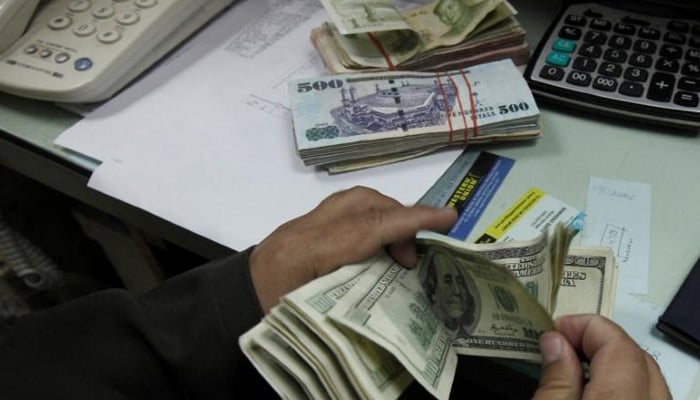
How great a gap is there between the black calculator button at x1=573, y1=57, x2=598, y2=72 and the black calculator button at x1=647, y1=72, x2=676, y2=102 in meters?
0.05

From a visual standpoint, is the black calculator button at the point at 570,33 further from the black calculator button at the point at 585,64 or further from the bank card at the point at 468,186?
the bank card at the point at 468,186

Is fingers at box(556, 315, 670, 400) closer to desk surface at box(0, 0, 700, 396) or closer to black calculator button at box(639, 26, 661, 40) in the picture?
desk surface at box(0, 0, 700, 396)

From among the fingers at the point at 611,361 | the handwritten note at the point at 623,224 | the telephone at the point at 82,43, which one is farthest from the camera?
the telephone at the point at 82,43

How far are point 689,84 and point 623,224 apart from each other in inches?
6.4

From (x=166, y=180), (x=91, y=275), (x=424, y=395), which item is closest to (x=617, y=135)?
(x=424, y=395)

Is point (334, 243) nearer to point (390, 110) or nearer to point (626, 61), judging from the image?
point (390, 110)

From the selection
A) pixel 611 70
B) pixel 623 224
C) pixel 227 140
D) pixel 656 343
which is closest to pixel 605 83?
pixel 611 70

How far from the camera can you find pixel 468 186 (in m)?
0.57

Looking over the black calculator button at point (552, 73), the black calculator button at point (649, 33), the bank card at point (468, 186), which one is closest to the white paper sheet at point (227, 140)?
the bank card at point (468, 186)

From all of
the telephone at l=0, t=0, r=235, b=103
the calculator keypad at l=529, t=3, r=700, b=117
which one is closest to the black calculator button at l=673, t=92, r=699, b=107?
the calculator keypad at l=529, t=3, r=700, b=117

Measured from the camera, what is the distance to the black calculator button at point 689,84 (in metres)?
0.58

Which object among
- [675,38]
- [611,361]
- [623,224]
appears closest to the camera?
[611,361]

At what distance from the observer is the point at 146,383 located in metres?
0.50

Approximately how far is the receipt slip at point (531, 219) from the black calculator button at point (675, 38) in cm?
21
